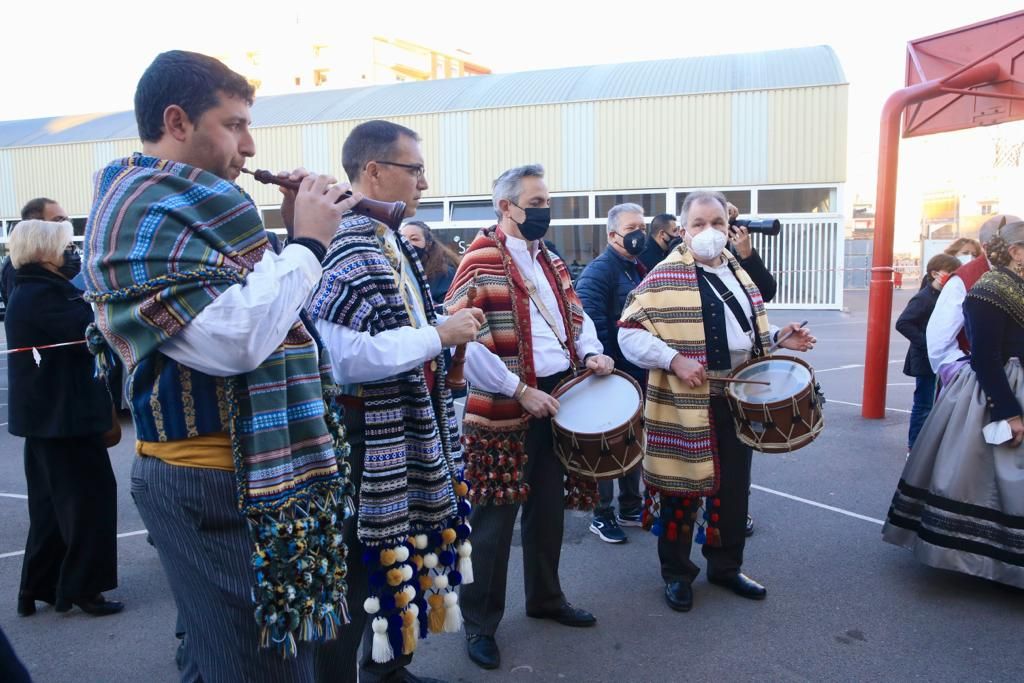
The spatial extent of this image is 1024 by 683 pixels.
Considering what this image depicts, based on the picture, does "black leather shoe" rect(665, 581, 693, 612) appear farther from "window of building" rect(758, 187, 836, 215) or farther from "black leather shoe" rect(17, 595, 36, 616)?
"window of building" rect(758, 187, 836, 215)

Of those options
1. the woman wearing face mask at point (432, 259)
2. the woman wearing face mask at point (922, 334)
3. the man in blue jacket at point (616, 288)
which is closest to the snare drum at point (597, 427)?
the man in blue jacket at point (616, 288)

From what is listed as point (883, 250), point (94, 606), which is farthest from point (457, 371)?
point (883, 250)

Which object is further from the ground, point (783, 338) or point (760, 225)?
point (760, 225)

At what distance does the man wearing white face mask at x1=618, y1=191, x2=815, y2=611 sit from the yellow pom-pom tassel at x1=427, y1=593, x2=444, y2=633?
4.94 ft

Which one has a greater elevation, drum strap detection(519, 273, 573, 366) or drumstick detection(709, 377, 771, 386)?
drum strap detection(519, 273, 573, 366)

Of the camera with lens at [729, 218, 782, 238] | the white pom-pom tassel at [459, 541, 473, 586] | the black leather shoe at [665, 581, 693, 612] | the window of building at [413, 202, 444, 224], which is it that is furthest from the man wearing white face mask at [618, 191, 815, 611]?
the window of building at [413, 202, 444, 224]

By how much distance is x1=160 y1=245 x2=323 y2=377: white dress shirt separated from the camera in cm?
163

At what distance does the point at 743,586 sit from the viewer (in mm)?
3832

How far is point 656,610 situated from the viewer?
3.73 m

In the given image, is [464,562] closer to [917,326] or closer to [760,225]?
[760,225]

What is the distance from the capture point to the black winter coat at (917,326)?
5996 millimetres

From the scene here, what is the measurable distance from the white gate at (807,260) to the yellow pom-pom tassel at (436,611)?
52.3 ft

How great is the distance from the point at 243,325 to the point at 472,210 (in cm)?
1804

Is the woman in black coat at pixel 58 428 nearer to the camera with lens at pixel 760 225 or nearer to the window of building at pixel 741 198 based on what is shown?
the camera with lens at pixel 760 225
